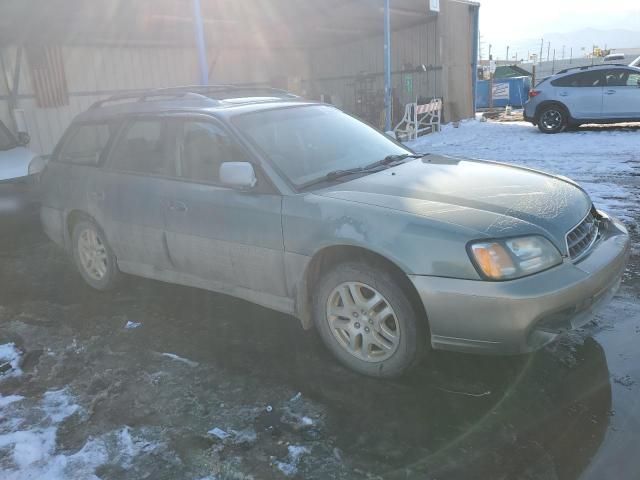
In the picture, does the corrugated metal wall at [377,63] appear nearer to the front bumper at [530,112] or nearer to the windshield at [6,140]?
the front bumper at [530,112]

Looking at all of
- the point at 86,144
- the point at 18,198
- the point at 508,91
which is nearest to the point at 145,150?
the point at 86,144

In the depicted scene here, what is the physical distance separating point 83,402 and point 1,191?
187 inches

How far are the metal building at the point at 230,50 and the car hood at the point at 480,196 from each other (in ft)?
30.4

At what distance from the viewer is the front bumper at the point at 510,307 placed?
254 cm

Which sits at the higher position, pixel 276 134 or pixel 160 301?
pixel 276 134

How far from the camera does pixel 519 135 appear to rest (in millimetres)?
13367

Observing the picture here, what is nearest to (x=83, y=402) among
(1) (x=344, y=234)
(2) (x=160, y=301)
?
(2) (x=160, y=301)

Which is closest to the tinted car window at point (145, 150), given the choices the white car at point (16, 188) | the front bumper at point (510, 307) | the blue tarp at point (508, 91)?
the front bumper at point (510, 307)

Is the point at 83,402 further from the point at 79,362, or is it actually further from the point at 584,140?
the point at 584,140

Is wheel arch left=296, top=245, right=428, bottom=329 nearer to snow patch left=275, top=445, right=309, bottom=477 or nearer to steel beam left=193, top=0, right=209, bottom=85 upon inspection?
snow patch left=275, top=445, right=309, bottom=477

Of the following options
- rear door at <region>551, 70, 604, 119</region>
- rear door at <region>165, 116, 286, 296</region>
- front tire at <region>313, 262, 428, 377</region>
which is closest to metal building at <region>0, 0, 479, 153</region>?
rear door at <region>551, 70, 604, 119</region>

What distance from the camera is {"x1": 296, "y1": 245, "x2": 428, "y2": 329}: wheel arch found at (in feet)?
9.37

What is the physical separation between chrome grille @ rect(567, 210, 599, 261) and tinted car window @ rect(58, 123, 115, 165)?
142 inches

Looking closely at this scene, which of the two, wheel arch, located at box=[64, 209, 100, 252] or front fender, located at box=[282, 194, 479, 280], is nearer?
front fender, located at box=[282, 194, 479, 280]
